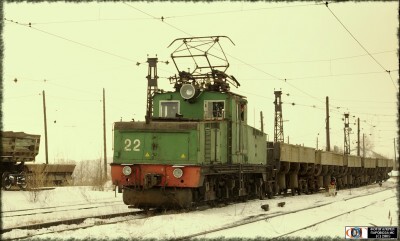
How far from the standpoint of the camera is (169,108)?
15.4 metres

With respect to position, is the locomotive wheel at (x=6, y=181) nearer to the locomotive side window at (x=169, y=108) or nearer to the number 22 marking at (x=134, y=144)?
the locomotive side window at (x=169, y=108)

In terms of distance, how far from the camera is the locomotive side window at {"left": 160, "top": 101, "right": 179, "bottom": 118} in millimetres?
15312

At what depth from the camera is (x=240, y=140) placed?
15977 mm

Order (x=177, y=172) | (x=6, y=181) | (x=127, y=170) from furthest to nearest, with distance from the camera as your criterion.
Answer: (x=6, y=181) < (x=127, y=170) < (x=177, y=172)

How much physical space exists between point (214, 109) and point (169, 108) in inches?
53.2

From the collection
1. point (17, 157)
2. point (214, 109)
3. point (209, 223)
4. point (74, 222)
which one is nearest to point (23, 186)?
point (17, 157)

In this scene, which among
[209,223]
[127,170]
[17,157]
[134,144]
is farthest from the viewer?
[17,157]

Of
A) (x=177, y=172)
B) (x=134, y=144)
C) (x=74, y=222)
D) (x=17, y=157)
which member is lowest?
(x=74, y=222)

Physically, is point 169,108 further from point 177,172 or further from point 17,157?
point 17,157

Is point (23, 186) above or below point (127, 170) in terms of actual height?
below

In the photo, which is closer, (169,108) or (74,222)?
(74,222)

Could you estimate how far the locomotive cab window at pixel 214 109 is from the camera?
591 inches

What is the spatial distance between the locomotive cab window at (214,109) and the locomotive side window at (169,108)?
90 centimetres

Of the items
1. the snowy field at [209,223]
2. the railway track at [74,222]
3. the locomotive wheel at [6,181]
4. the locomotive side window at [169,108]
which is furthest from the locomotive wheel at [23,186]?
the railway track at [74,222]
